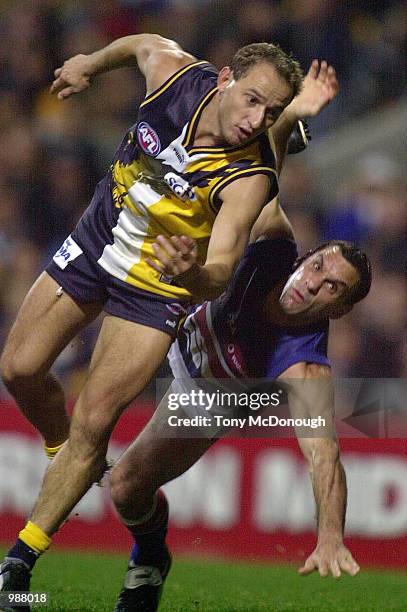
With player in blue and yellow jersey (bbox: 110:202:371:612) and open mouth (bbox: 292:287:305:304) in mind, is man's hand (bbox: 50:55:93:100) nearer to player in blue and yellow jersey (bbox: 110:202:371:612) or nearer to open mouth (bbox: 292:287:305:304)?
player in blue and yellow jersey (bbox: 110:202:371:612)

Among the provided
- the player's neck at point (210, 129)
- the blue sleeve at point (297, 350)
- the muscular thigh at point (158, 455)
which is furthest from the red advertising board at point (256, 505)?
the player's neck at point (210, 129)

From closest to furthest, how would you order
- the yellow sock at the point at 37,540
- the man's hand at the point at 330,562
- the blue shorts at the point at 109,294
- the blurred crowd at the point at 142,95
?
the man's hand at the point at 330,562 < the yellow sock at the point at 37,540 < the blue shorts at the point at 109,294 < the blurred crowd at the point at 142,95

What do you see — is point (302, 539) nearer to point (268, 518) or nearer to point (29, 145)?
point (268, 518)

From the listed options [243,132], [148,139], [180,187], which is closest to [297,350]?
[180,187]

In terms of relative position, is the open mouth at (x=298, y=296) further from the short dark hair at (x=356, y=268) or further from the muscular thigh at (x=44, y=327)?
the muscular thigh at (x=44, y=327)

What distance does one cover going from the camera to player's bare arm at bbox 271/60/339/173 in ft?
18.2

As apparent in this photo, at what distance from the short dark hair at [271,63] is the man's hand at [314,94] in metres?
0.38

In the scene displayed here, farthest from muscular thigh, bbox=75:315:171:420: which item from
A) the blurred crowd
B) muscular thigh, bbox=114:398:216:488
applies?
the blurred crowd

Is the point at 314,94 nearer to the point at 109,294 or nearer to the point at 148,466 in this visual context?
the point at 109,294

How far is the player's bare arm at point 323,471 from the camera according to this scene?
4.54 meters

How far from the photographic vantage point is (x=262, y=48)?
512cm

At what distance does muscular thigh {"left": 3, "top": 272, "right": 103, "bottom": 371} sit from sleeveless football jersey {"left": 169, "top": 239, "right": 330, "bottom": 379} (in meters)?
0.60

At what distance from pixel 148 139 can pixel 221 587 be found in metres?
2.51

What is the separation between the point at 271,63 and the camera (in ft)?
16.6
